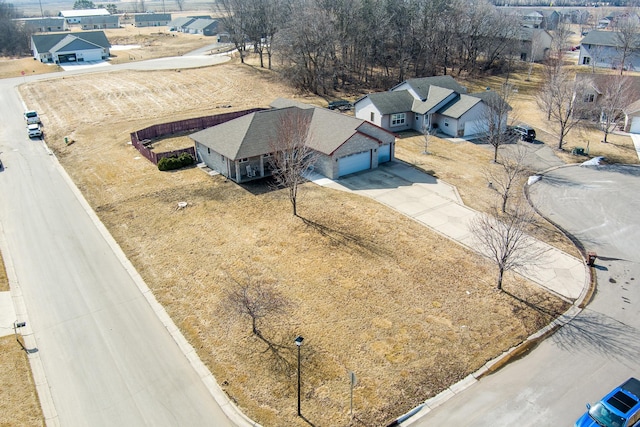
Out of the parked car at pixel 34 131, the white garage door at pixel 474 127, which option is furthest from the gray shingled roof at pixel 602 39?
the parked car at pixel 34 131

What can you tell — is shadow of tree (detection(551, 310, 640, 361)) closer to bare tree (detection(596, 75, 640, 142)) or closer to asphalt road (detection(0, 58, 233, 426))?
asphalt road (detection(0, 58, 233, 426))

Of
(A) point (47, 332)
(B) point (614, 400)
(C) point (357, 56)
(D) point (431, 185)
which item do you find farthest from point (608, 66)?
(A) point (47, 332)

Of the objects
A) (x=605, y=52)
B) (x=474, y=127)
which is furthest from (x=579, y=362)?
(x=605, y=52)

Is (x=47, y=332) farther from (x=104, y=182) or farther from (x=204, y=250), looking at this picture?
(x=104, y=182)

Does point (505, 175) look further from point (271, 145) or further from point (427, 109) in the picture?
point (271, 145)

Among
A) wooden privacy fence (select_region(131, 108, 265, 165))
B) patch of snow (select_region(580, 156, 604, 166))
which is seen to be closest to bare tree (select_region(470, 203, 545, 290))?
patch of snow (select_region(580, 156, 604, 166))

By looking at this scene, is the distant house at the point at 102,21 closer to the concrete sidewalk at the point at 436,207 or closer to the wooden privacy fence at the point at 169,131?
the wooden privacy fence at the point at 169,131
